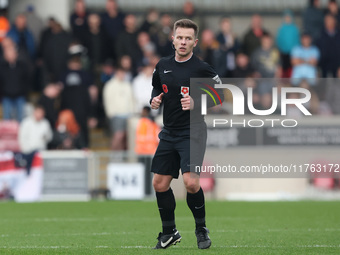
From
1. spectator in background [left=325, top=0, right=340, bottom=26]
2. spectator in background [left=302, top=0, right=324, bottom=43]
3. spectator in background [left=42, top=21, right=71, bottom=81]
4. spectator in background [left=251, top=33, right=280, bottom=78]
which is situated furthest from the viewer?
spectator in background [left=302, top=0, right=324, bottom=43]

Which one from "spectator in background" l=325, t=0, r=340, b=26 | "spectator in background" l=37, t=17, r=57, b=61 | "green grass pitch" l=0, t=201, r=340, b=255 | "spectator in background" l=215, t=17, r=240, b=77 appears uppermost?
"spectator in background" l=325, t=0, r=340, b=26

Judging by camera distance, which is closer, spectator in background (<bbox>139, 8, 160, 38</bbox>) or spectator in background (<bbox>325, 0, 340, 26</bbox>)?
spectator in background (<bbox>139, 8, 160, 38</bbox>)

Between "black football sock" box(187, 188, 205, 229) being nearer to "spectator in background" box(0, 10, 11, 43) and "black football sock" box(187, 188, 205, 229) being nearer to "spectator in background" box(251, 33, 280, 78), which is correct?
"spectator in background" box(251, 33, 280, 78)

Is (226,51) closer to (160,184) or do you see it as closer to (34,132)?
(34,132)

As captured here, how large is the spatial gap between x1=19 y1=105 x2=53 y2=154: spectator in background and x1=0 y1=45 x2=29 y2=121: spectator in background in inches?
35.3

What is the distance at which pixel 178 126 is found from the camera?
31.1 feet

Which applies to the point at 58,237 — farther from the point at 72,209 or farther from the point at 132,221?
the point at 72,209

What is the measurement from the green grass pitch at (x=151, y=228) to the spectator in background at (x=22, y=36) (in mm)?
4993

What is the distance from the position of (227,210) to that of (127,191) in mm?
4147

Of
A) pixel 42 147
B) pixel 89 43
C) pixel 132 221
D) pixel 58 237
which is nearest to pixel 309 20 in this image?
pixel 89 43

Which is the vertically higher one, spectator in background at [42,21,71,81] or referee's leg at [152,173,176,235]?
spectator in background at [42,21,71,81]

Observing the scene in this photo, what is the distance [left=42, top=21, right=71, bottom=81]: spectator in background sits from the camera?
71.4 feet

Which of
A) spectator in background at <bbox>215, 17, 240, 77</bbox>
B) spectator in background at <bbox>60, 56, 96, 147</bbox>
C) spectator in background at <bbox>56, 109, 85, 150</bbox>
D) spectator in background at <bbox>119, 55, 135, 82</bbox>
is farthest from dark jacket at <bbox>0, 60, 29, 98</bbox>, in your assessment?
spectator in background at <bbox>215, 17, 240, 77</bbox>

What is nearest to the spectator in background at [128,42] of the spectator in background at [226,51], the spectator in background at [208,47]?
the spectator in background at [208,47]
